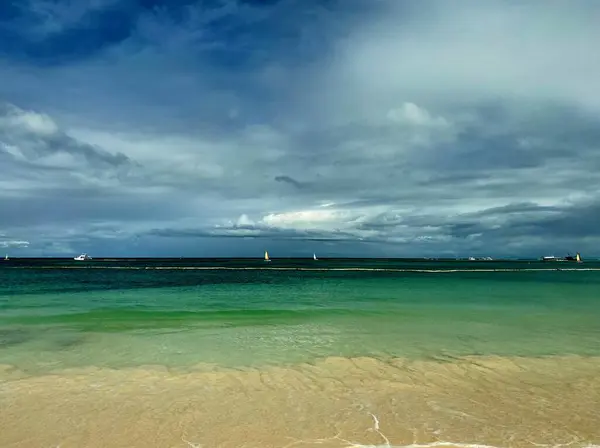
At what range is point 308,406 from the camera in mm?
8750

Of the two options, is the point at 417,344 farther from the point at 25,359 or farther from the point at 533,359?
the point at 25,359

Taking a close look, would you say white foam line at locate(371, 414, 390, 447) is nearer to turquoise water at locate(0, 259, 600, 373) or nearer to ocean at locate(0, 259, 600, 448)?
ocean at locate(0, 259, 600, 448)

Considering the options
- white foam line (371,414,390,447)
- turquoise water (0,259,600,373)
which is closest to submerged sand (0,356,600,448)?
white foam line (371,414,390,447)

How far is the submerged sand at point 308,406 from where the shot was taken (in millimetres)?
7211

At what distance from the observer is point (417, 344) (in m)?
15.0

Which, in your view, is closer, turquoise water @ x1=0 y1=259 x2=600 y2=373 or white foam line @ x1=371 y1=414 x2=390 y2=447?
white foam line @ x1=371 y1=414 x2=390 y2=447

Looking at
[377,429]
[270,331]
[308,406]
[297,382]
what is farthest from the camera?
[270,331]

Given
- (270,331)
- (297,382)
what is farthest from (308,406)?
(270,331)

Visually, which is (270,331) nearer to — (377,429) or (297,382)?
(297,382)

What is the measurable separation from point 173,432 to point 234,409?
141 cm

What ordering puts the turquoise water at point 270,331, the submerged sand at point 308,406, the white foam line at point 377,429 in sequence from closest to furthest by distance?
1. the white foam line at point 377,429
2. the submerged sand at point 308,406
3. the turquoise water at point 270,331

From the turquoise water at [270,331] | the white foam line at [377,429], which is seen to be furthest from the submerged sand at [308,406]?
the turquoise water at [270,331]

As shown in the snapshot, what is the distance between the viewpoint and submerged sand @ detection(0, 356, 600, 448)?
721cm

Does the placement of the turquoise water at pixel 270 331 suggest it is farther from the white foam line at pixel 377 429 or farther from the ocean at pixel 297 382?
the white foam line at pixel 377 429
